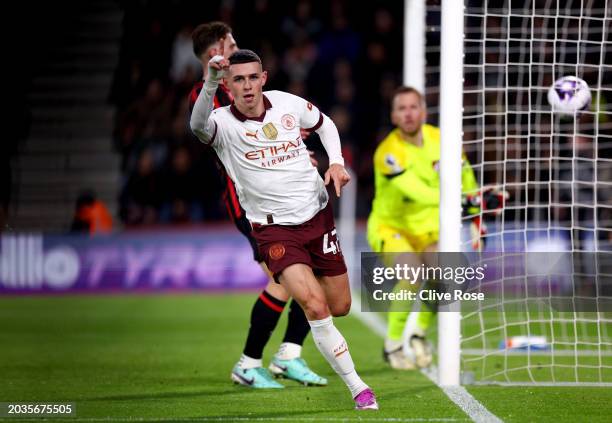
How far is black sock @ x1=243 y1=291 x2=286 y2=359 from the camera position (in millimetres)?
7320

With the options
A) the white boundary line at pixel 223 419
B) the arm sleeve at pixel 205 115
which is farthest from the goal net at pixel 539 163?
the arm sleeve at pixel 205 115

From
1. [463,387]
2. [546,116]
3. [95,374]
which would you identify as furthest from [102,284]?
[463,387]

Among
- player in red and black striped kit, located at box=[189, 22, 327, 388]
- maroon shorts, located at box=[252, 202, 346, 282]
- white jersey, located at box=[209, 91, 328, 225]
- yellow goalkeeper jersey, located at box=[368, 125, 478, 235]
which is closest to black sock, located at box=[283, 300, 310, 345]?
player in red and black striped kit, located at box=[189, 22, 327, 388]

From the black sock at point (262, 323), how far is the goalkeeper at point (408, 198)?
54.3 inches

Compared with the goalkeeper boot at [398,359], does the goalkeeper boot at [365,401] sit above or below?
above

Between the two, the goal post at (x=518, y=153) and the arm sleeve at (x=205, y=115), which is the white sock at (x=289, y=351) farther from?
the arm sleeve at (x=205, y=115)

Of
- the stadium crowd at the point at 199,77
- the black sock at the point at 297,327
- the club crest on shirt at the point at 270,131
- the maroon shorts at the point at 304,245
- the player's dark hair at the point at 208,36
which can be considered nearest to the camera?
the maroon shorts at the point at 304,245

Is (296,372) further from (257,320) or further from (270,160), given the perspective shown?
(270,160)

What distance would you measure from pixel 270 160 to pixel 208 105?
0.53 m

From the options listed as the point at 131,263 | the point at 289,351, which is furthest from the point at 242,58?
the point at 131,263

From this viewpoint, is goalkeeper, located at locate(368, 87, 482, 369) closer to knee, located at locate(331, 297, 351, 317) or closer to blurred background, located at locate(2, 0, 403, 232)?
knee, located at locate(331, 297, 351, 317)

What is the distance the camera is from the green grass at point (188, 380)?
235 inches

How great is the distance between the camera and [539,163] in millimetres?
11719

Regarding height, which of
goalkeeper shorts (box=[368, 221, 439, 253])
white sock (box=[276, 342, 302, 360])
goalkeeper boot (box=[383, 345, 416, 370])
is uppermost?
goalkeeper shorts (box=[368, 221, 439, 253])
